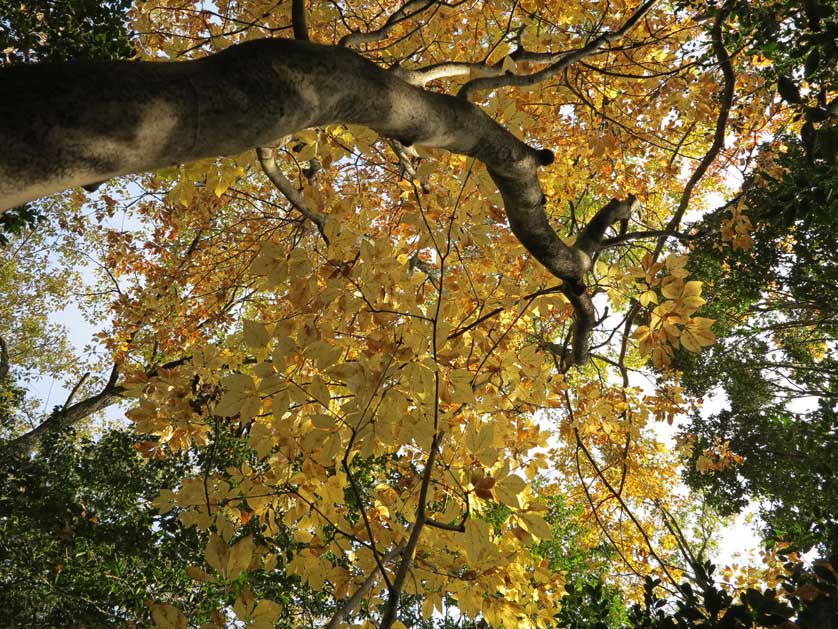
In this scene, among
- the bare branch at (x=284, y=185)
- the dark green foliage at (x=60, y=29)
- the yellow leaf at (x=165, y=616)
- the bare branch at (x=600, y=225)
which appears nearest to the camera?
the yellow leaf at (x=165, y=616)


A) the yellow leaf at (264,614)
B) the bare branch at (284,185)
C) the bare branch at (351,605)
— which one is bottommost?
the yellow leaf at (264,614)

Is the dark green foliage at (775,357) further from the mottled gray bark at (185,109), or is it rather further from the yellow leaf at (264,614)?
the yellow leaf at (264,614)

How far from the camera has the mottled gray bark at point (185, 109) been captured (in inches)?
25.3

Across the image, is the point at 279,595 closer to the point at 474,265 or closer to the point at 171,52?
the point at 474,265

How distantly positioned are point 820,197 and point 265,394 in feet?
7.27

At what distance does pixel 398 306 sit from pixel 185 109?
4.53ft

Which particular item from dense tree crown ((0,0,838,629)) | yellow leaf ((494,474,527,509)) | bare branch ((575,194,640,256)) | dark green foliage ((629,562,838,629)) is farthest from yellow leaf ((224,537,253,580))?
bare branch ((575,194,640,256))

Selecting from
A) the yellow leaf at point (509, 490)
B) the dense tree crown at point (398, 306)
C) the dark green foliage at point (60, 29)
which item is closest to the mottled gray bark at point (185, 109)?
the dense tree crown at point (398, 306)

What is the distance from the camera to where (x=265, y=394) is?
153 centimetres

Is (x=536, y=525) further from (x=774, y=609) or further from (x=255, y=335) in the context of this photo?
(x=255, y=335)

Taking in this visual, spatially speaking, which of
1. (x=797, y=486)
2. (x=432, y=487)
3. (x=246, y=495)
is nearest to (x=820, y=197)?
(x=432, y=487)

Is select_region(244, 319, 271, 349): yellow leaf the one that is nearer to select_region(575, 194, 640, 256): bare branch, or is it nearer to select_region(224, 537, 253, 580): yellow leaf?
select_region(224, 537, 253, 580): yellow leaf

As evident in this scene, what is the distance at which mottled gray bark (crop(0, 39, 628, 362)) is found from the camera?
0.64m

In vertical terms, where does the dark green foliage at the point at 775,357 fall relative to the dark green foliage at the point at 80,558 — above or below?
above
